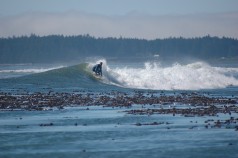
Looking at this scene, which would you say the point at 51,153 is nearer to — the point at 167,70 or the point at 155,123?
the point at 155,123

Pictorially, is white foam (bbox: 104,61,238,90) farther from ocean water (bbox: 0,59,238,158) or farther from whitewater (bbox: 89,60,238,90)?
ocean water (bbox: 0,59,238,158)

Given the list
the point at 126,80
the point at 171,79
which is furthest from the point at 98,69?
the point at 171,79

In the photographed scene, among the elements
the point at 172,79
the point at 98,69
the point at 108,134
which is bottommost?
the point at 108,134

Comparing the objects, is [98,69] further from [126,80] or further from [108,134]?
[108,134]

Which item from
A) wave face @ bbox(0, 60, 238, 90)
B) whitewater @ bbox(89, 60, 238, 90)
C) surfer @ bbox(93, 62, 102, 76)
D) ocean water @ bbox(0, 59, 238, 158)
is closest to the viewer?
ocean water @ bbox(0, 59, 238, 158)

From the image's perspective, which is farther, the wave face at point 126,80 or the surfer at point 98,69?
the surfer at point 98,69

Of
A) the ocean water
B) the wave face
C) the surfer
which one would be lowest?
the ocean water

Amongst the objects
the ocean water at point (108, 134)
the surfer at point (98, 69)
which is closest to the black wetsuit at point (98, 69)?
the surfer at point (98, 69)

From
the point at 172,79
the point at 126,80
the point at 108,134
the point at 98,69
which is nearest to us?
the point at 108,134

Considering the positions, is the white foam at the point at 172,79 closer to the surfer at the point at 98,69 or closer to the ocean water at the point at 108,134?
the surfer at the point at 98,69

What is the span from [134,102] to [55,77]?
30.1 meters

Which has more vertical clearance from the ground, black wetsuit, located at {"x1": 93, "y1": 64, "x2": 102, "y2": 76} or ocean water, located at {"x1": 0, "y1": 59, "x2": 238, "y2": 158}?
black wetsuit, located at {"x1": 93, "y1": 64, "x2": 102, "y2": 76}

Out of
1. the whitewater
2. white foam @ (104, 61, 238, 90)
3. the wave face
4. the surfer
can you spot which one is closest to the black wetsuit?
the surfer

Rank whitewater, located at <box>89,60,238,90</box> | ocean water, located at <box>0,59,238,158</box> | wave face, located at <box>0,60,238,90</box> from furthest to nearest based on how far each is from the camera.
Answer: whitewater, located at <box>89,60,238,90</box> < wave face, located at <box>0,60,238,90</box> < ocean water, located at <box>0,59,238,158</box>
